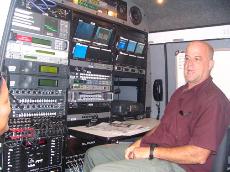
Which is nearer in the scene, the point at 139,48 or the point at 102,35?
the point at 102,35

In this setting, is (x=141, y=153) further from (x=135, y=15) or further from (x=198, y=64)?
(x=135, y=15)

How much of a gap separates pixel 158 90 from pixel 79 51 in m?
1.13

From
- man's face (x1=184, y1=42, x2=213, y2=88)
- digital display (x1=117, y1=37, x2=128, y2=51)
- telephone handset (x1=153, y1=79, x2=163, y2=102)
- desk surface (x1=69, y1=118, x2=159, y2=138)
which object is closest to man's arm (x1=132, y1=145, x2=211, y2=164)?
desk surface (x1=69, y1=118, x2=159, y2=138)

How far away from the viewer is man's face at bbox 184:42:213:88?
1853 millimetres

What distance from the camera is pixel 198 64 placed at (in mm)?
1870

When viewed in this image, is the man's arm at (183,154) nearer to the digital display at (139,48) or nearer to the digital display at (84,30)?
the digital display at (84,30)

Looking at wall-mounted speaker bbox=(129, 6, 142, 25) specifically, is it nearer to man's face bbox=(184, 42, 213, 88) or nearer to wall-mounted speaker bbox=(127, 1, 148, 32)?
wall-mounted speaker bbox=(127, 1, 148, 32)

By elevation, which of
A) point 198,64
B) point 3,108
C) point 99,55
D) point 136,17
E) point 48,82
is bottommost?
point 3,108

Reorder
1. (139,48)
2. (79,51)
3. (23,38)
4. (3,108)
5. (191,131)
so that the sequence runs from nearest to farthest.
→ (3,108) < (191,131) < (23,38) < (79,51) < (139,48)

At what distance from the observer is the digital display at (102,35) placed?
2.35m

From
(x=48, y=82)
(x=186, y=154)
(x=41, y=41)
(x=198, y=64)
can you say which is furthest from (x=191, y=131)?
(x=41, y=41)

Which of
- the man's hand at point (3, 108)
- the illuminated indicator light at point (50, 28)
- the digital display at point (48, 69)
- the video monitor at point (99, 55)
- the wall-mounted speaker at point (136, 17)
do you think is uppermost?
the wall-mounted speaker at point (136, 17)

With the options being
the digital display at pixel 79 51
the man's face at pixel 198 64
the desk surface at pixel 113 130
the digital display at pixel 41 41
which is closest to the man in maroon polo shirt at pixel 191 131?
the man's face at pixel 198 64

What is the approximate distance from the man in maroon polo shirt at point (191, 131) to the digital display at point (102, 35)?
2.62 feet
